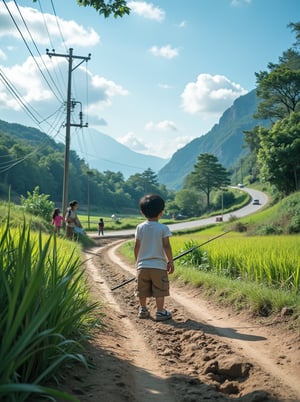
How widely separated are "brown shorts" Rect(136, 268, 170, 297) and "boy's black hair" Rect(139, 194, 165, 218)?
31.3 inches

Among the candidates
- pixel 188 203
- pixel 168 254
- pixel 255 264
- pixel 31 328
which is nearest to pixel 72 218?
pixel 255 264

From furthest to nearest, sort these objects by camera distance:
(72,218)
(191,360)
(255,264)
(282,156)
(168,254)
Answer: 1. (282,156)
2. (72,218)
3. (255,264)
4. (168,254)
5. (191,360)

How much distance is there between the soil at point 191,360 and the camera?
10.5 feet

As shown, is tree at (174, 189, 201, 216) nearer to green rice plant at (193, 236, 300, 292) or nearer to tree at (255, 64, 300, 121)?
tree at (255, 64, 300, 121)

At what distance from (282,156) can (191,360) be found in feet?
145

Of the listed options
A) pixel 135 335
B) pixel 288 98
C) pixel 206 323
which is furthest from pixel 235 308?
pixel 288 98

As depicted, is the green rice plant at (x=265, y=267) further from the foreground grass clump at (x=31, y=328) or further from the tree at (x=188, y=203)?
the tree at (x=188, y=203)

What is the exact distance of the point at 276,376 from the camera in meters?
3.58

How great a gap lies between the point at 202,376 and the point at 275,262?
454 cm

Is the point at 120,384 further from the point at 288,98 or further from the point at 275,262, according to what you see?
the point at 288,98

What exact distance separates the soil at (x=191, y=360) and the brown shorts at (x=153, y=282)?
0.41 m

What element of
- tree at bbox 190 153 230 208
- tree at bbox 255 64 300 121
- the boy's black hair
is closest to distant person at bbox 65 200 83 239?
the boy's black hair

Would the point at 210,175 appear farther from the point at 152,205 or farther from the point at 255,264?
the point at 152,205

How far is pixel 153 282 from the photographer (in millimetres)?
6121
